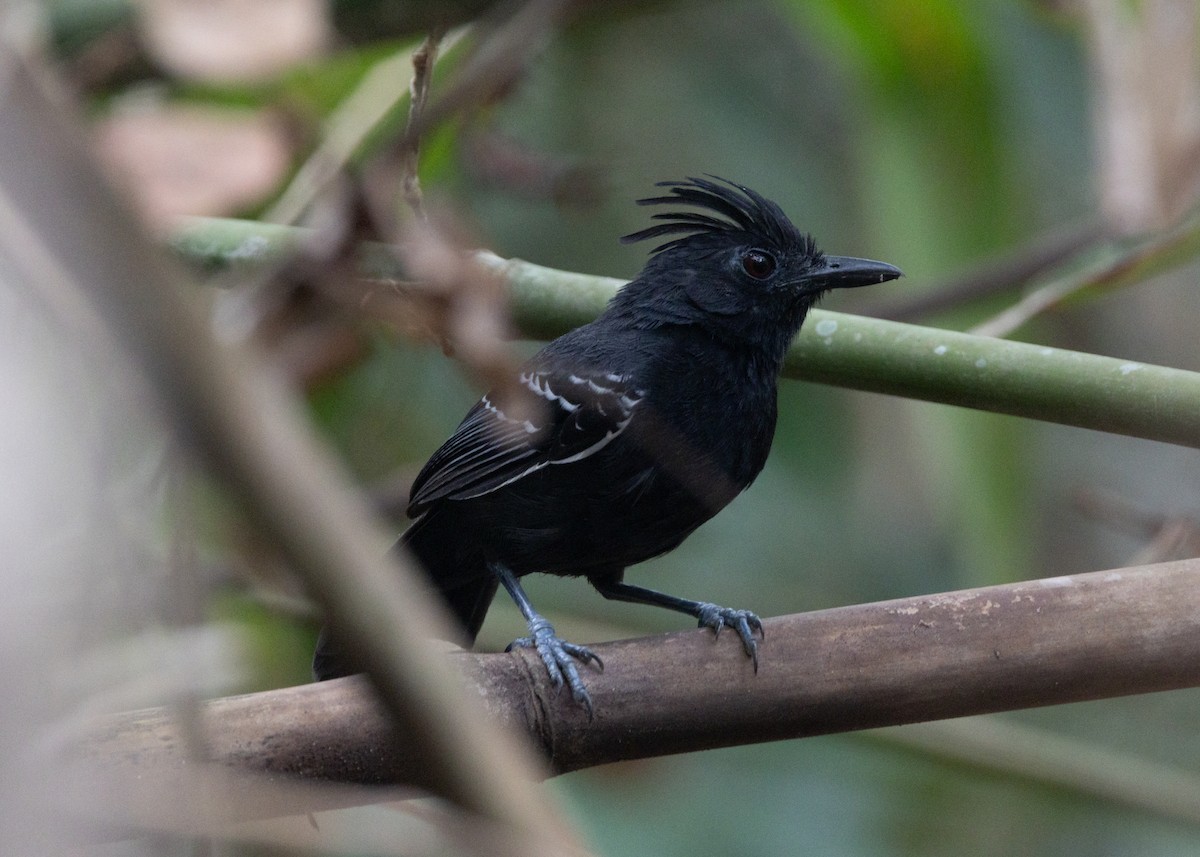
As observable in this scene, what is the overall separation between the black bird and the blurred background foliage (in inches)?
15.0

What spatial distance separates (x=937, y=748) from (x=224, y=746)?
8.65ft

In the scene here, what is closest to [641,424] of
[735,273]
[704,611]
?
[704,611]

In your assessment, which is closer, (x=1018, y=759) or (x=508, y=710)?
(x=508, y=710)

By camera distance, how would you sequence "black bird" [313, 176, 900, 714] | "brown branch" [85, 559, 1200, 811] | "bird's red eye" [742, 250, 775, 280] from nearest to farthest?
"brown branch" [85, 559, 1200, 811] < "black bird" [313, 176, 900, 714] < "bird's red eye" [742, 250, 775, 280]

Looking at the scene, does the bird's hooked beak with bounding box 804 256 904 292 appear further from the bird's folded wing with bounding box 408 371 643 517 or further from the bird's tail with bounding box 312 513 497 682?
the bird's tail with bounding box 312 513 497 682

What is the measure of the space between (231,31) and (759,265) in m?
1.39

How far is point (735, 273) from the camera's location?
10.5 feet

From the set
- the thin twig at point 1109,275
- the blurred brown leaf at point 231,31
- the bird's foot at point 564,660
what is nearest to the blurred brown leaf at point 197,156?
the blurred brown leaf at point 231,31

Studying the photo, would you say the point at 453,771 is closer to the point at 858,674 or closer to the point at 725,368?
the point at 858,674

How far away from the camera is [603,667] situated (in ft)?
7.22

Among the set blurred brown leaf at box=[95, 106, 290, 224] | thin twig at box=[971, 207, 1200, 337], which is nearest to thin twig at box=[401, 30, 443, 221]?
blurred brown leaf at box=[95, 106, 290, 224]

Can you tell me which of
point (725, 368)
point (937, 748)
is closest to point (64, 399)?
point (725, 368)

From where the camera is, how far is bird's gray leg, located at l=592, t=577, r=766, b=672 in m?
2.24

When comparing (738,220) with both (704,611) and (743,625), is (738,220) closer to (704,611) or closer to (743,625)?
(704,611)
